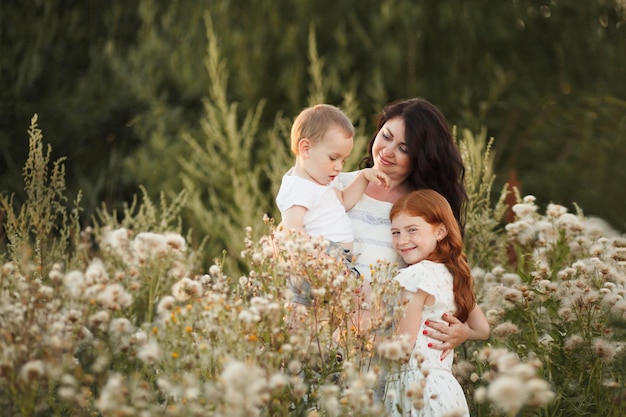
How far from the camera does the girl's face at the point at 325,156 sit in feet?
11.6

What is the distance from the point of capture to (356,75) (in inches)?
388

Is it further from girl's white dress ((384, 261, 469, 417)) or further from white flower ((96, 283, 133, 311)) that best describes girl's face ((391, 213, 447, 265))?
white flower ((96, 283, 133, 311))

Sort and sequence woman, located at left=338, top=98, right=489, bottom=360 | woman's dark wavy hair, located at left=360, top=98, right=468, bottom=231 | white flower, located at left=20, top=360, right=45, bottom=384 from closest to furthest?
white flower, located at left=20, top=360, right=45, bottom=384
woman, located at left=338, top=98, right=489, bottom=360
woman's dark wavy hair, located at left=360, top=98, right=468, bottom=231

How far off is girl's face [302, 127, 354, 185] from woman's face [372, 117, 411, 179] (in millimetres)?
187

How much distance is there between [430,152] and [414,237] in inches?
17.6

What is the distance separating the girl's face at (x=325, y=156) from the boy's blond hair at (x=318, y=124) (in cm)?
2

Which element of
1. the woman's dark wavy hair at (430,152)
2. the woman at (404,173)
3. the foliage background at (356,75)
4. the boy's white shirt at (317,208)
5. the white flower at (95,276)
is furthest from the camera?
the foliage background at (356,75)

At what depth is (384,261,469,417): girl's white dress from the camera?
3.18m

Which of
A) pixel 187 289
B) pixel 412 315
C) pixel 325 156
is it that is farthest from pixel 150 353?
pixel 325 156

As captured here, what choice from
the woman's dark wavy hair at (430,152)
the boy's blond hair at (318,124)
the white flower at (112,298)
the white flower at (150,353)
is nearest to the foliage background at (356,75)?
the woman's dark wavy hair at (430,152)

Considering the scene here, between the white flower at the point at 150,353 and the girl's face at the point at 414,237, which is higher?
the girl's face at the point at 414,237

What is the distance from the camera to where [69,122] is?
11.1 meters

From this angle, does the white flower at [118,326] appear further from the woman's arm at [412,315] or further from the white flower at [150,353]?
the woman's arm at [412,315]

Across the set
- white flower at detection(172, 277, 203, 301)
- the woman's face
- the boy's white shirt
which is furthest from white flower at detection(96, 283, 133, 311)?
the woman's face
